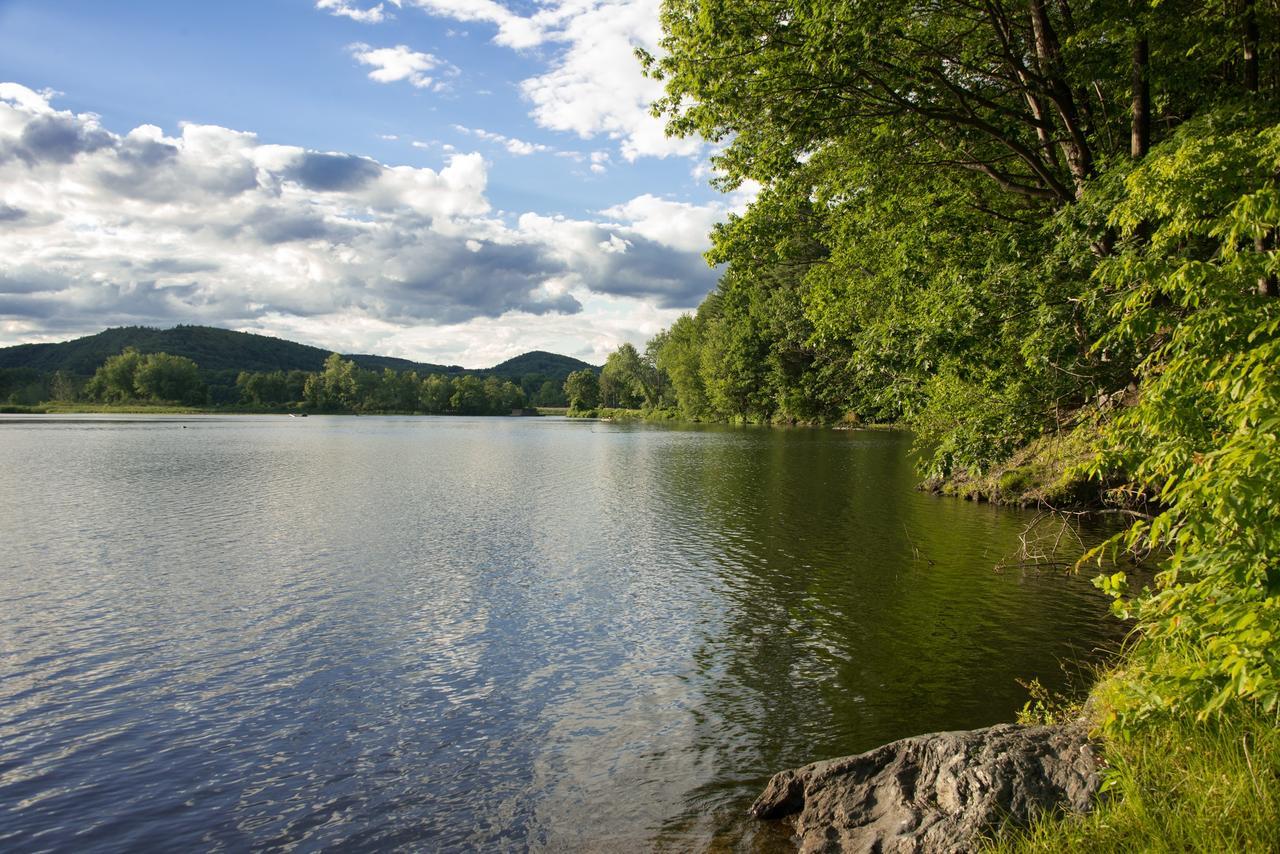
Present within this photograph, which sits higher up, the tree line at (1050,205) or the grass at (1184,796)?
the tree line at (1050,205)

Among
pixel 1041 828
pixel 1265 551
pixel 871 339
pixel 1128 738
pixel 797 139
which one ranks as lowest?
pixel 1041 828

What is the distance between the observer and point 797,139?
640 inches

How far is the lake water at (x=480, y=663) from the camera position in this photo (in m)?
8.91

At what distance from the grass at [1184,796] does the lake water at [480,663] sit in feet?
10.4

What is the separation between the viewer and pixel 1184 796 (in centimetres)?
569

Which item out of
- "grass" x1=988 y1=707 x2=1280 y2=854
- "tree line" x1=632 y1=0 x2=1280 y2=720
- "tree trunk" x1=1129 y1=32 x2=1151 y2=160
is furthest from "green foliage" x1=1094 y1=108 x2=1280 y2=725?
"tree trunk" x1=1129 y1=32 x2=1151 y2=160

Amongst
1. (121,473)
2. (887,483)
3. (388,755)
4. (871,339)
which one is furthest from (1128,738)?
(121,473)

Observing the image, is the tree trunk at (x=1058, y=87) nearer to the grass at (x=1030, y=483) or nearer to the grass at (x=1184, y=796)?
the grass at (x=1184, y=796)

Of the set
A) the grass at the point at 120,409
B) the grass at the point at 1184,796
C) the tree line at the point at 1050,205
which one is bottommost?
the grass at the point at 1184,796

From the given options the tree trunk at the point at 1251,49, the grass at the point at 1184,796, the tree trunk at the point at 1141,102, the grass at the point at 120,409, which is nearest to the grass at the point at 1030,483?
the tree trunk at the point at 1141,102

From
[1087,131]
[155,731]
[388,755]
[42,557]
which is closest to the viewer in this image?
[388,755]

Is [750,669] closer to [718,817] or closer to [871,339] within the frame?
[718,817]

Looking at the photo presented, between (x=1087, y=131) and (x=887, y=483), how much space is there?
887 inches

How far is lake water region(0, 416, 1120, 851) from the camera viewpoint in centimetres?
891
